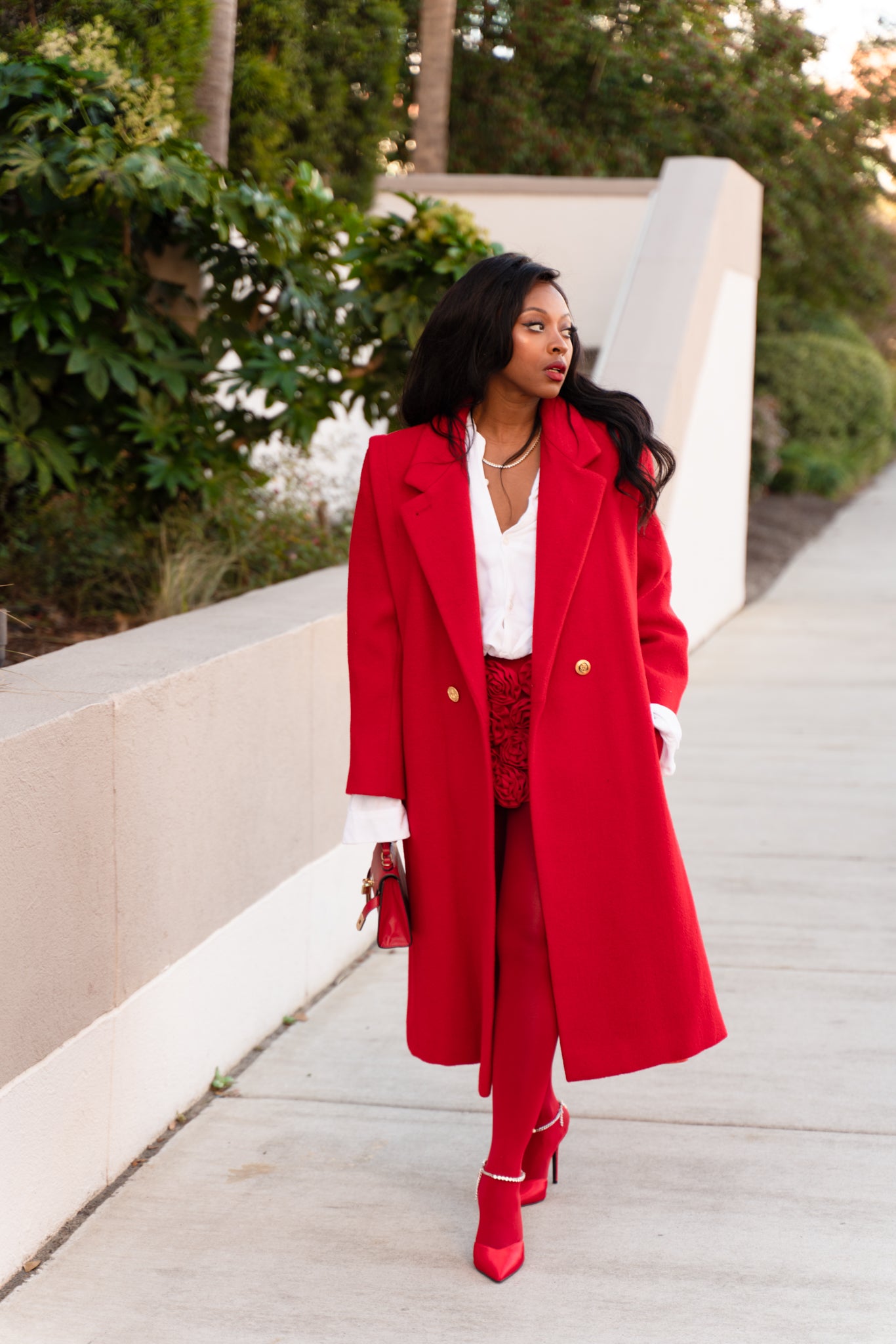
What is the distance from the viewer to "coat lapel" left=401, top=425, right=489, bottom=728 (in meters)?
2.56

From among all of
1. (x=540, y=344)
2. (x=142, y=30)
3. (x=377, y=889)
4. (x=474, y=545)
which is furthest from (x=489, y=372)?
(x=142, y=30)

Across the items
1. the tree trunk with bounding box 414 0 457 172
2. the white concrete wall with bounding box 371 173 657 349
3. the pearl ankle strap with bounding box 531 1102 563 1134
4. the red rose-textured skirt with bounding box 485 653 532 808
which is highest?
the tree trunk with bounding box 414 0 457 172

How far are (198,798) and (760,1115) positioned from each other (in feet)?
5.06

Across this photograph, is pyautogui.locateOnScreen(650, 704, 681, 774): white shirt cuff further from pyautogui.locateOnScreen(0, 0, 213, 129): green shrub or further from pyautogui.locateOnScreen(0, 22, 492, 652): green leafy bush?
pyautogui.locateOnScreen(0, 0, 213, 129): green shrub

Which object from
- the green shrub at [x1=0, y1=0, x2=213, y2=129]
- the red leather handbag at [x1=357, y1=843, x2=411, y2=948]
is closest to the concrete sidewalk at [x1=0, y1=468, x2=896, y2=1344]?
the red leather handbag at [x1=357, y1=843, x2=411, y2=948]

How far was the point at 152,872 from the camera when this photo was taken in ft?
10.2

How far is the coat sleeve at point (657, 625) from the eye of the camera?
271 cm

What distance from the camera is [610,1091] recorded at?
11.7 ft

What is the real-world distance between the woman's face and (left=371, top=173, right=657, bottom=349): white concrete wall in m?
7.79

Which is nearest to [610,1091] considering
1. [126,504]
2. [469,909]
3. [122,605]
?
[469,909]

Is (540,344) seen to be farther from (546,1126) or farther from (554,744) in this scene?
(546,1126)

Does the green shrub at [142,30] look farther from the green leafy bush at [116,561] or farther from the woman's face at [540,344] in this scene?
the woman's face at [540,344]

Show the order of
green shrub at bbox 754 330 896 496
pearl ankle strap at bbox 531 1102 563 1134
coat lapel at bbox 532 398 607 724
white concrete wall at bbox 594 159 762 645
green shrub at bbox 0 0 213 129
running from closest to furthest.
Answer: coat lapel at bbox 532 398 607 724 < pearl ankle strap at bbox 531 1102 563 1134 < green shrub at bbox 0 0 213 129 < white concrete wall at bbox 594 159 762 645 < green shrub at bbox 754 330 896 496

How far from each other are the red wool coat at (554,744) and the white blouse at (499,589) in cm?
5
